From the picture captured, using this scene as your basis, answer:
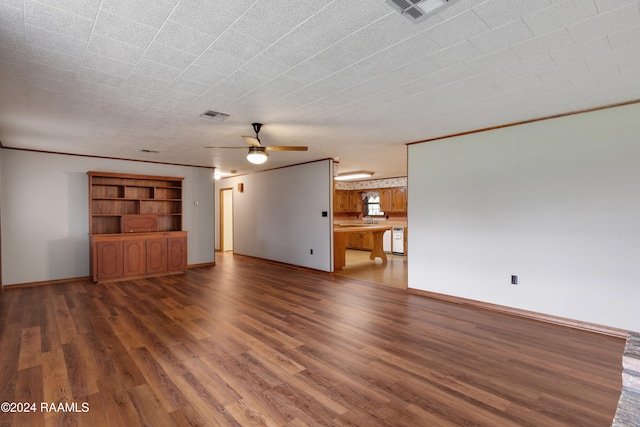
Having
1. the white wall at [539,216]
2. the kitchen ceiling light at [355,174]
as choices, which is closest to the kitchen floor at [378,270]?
the white wall at [539,216]

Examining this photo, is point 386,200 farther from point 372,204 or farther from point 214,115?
point 214,115

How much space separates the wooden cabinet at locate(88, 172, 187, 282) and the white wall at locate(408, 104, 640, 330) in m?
4.95

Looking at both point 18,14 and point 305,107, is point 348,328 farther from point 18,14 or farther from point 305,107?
point 18,14

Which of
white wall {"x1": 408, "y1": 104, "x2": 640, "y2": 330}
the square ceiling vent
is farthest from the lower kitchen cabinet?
the square ceiling vent

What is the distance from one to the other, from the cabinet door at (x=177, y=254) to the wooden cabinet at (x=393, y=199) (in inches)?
251

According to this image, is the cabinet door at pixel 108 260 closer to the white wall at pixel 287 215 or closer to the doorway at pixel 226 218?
the white wall at pixel 287 215

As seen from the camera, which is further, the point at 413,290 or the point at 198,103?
the point at 413,290

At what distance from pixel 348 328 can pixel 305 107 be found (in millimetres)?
2486

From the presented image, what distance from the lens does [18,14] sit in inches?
71.7

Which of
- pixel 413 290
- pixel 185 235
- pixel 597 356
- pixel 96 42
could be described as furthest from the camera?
pixel 185 235

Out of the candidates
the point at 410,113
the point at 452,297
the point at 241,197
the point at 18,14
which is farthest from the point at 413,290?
the point at 241,197

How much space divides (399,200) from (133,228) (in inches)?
291

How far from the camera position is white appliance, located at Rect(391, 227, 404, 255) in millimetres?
9445

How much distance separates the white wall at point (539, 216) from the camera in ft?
11.0
